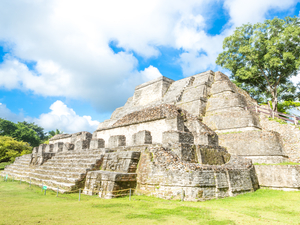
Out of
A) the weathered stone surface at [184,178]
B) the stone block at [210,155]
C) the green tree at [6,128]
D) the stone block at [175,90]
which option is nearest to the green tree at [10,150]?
the green tree at [6,128]

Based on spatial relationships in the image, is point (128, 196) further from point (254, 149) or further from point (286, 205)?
point (254, 149)

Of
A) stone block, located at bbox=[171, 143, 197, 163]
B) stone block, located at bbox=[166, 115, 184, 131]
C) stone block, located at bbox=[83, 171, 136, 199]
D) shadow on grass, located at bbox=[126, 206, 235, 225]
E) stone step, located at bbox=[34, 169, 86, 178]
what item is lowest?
shadow on grass, located at bbox=[126, 206, 235, 225]

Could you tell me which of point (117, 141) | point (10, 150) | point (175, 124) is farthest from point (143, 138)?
point (10, 150)

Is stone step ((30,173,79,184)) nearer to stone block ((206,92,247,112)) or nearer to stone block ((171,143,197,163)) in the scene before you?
stone block ((171,143,197,163))

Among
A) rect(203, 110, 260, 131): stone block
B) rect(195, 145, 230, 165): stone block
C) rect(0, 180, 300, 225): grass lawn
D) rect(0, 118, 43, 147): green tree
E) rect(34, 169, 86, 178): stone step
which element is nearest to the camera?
rect(0, 180, 300, 225): grass lawn

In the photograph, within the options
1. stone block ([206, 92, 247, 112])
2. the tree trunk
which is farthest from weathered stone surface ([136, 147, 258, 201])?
the tree trunk

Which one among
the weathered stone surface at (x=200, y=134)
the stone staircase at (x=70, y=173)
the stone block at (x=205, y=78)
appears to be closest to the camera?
the stone staircase at (x=70, y=173)

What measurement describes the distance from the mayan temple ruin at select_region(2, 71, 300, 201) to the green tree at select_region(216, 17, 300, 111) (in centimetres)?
304

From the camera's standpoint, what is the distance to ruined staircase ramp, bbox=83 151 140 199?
24.5 ft

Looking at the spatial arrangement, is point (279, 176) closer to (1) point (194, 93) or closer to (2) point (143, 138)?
(2) point (143, 138)

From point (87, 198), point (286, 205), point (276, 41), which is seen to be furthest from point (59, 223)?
point (276, 41)

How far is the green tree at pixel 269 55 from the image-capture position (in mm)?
15420

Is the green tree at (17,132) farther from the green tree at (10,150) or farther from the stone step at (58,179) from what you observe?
the stone step at (58,179)

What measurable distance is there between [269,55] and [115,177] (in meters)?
14.7
